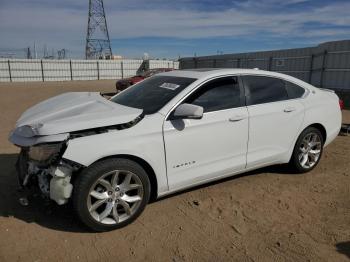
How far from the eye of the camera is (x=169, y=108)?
143 inches

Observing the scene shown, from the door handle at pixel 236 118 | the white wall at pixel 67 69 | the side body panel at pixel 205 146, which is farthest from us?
the white wall at pixel 67 69

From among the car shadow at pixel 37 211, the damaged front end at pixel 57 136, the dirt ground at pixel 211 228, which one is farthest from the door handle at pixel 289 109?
the damaged front end at pixel 57 136

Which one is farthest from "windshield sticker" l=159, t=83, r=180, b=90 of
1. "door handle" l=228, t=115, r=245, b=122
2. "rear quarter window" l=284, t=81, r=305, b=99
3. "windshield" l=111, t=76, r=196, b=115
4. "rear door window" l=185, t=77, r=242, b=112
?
"rear quarter window" l=284, t=81, r=305, b=99

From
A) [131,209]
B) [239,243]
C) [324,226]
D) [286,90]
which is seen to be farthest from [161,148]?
[286,90]

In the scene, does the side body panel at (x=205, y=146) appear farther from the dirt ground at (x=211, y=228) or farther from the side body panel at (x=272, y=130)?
the dirt ground at (x=211, y=228)

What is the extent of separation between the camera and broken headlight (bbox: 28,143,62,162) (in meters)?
3.15

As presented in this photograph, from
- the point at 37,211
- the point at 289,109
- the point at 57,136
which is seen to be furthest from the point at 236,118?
the point at 37,211

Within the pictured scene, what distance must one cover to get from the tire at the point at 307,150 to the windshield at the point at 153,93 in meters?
2.00

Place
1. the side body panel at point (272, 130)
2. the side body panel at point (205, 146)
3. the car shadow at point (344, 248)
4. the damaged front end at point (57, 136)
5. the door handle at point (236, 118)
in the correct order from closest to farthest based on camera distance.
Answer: the car shadow at point (344, 248) < the damaged front end at point (57, 136) < the side body panel at point (205, 146) < the door handle at point (236, 118) < the side body panel at point (272, 130)

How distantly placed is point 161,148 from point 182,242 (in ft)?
3.22

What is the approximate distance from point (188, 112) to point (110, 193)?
3.85ft

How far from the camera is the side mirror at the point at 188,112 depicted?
11.4 feet

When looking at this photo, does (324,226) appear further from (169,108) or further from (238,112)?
(169,108)

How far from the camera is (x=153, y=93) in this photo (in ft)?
13.5
